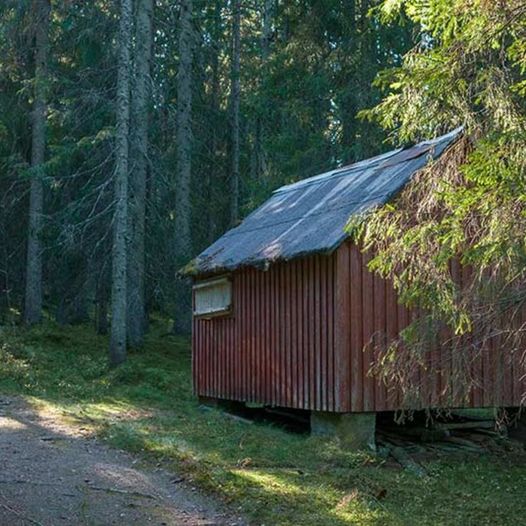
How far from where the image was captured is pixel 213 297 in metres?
13.9

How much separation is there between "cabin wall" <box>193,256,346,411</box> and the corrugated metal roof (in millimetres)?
385

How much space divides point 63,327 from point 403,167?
1448 centimetres

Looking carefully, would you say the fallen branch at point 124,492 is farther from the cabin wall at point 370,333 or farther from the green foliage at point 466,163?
the cabin wall at point 370,333

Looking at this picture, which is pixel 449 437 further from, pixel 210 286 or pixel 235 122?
pixel 235 122

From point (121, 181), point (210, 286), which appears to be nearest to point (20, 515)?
point (210, 286)

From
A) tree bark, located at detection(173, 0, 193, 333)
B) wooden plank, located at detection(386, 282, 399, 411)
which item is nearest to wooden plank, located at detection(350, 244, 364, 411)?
wooden plank, located at detection(386, 282, 399, 411)

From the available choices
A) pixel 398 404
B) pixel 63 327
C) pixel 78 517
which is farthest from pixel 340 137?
pixel 78 517

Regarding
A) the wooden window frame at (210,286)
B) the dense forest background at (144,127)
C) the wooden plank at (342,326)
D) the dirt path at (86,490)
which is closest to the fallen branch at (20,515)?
the dirt path at (86,490)

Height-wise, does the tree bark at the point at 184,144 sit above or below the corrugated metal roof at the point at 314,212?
above

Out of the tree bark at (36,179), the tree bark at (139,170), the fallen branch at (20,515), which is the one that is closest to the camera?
the fallen branch at (20,515)

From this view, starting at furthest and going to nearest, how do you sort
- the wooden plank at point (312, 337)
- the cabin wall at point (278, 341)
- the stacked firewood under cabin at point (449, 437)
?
the stacked firewood under cabin at point (449, 437) < the wooden plank at point (312, 337) < the cabin wall at point (278, 341)

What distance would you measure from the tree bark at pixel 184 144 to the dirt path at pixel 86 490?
1216 centimetres

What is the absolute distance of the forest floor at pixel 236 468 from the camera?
7.41 m

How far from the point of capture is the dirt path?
6.90 meters
